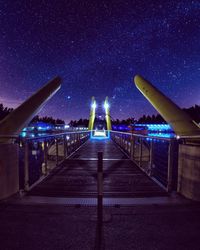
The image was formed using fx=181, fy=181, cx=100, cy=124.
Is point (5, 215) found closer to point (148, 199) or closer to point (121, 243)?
point (121, 243)

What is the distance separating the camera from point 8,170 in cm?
391

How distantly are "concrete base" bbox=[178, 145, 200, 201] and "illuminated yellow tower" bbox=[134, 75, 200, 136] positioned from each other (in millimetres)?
12718

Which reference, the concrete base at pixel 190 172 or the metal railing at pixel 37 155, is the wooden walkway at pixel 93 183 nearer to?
the metal railing at pixel 37 155

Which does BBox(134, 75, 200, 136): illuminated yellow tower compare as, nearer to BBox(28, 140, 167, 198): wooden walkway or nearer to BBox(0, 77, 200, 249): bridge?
BBox(28, 140, 167, 198): wooden walkway

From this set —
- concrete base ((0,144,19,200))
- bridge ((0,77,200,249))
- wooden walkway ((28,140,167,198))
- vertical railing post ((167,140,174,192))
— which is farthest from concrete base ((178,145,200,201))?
concrete base ((0,144,19,200))

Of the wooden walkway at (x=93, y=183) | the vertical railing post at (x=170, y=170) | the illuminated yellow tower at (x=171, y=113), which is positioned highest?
the illuminated yellow tower at (x=171, y=113)

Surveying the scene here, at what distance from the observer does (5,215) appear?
10.4 ft

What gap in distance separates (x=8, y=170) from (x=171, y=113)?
52.8 ft

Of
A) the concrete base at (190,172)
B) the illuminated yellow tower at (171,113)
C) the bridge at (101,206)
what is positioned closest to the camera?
the bridge at (101,206)

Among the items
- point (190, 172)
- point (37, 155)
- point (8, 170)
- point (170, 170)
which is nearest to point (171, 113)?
point (170, 170)

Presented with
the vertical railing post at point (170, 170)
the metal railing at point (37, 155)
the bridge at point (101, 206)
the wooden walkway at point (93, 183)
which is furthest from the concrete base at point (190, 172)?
the metal railing at point (37, 155)

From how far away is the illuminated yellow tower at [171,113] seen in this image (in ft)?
52.9

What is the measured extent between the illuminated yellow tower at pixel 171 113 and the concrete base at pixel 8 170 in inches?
591

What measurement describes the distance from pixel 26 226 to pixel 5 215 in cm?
59
